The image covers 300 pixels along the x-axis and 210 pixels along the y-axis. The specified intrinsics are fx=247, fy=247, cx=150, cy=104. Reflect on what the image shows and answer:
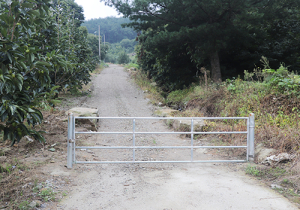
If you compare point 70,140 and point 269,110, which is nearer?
point 70,140

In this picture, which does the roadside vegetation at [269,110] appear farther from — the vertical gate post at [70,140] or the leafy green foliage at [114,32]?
the leafy green foliage at [114,32]

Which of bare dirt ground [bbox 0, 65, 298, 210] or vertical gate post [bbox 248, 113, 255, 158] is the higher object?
vertical gate post [bbox 248, 113, 255, 158]

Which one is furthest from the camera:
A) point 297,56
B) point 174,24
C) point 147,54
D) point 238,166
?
point 147,54

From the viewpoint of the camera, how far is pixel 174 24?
42.4 ft

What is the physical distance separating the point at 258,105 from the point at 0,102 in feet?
23.4

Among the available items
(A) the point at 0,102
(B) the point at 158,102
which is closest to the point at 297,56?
(B) the point at 158,102

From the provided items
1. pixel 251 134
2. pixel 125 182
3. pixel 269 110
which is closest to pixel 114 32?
pixel 269 110

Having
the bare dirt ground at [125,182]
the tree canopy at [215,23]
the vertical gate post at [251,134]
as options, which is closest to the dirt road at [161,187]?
the bare dirt ground at [125,182]

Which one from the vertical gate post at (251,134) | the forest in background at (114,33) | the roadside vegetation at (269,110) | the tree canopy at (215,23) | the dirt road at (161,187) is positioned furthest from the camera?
the forest in background at (114,33)

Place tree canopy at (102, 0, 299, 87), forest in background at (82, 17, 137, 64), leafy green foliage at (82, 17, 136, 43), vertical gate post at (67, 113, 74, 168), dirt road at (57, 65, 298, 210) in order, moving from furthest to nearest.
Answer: leafy green foliage at (82, 17, 136, 43) < forest in background at (82, 17, 137, 64) < tree canopy at (102, 0, 299, 87) < vertical gate post at (67, 113, 74, 168) < dirt road at (57, 65, 298, 210)

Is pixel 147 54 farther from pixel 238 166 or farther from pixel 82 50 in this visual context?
pixel 238 166

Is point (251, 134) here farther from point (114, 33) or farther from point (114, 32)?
point (114, 32)

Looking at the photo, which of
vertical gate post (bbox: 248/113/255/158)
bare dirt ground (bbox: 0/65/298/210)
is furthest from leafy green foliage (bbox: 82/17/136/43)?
vertical gate post (bbox: 248/113/255/158)

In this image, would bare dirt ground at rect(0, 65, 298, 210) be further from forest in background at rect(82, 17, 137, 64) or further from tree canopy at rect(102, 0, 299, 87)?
forest in background at rect(82, 17, 137, 64)
